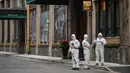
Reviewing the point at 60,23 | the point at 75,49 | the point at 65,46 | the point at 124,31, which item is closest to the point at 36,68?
the point at 75,49

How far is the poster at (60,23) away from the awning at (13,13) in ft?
32.1

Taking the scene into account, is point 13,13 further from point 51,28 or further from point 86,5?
point 86,5

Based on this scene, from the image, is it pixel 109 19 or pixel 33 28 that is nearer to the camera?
pixel 109 19

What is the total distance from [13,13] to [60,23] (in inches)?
456

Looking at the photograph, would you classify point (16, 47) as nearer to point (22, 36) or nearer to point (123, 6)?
point (22, 36)

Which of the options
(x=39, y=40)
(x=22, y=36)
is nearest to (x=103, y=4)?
(x=39, y=40)

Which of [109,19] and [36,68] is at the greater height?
[109,19]

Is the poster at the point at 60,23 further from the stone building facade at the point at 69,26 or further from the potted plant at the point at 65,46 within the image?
the potted plant at the point at 65,46

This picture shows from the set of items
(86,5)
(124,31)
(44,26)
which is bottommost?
(124,31)

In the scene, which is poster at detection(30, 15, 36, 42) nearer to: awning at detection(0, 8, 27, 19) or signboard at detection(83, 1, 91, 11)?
awning at detection(0, 8, 27, 19)

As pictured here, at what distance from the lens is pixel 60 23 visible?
3984 centimetres

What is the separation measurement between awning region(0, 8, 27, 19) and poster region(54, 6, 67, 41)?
9.80m

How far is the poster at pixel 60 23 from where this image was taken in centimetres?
3844

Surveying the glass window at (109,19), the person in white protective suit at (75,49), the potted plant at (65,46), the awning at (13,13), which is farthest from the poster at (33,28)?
the person in white protective suit at (75,49)
